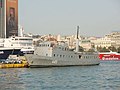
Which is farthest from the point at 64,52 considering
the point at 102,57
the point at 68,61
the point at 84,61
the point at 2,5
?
the point at 2,5

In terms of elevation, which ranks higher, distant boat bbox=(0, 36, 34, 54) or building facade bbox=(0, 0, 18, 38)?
building facade bbox=(0, 0, 18, 38)

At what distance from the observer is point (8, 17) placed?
16275cm

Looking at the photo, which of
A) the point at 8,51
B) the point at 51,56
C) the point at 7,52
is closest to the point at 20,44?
the point at 8,51

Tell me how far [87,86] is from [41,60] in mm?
30165

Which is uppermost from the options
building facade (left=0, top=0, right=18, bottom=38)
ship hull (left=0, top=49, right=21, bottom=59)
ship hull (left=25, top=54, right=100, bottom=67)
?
building facade (left=0, top=0, right=18, bottom=38)

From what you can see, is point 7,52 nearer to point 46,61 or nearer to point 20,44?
point 20,44

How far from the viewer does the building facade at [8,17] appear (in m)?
156

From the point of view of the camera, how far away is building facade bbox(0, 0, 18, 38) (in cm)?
15562

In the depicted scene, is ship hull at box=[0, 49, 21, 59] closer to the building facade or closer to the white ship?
the white ship

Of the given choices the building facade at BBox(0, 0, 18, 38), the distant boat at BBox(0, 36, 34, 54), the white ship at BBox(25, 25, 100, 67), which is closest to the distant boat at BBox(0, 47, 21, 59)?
the distant boat at BBox(0, 36, 34, 54)

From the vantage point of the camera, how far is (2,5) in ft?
529

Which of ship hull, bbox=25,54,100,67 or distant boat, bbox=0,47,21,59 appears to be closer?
ship hull, bbox=25,54,100,67

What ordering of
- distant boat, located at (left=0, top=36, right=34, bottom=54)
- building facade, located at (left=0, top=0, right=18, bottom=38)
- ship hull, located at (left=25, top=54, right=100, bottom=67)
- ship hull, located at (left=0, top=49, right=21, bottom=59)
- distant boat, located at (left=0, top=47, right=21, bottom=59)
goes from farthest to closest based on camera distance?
building facade, located at (left=0, top=0, right=18, bottom=38)
distant boat, located at (left=0, top=36, right=34, bottom=54)
distant boat, located at (left=0, top=47, right=21, bottom=59)
ship hull, located at (left=0, top=49, right=21, bottom=59)
ship hull, located at (left=25, top=54, right=100, bottom=67)

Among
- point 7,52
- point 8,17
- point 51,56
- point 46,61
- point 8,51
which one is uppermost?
point 8,17
